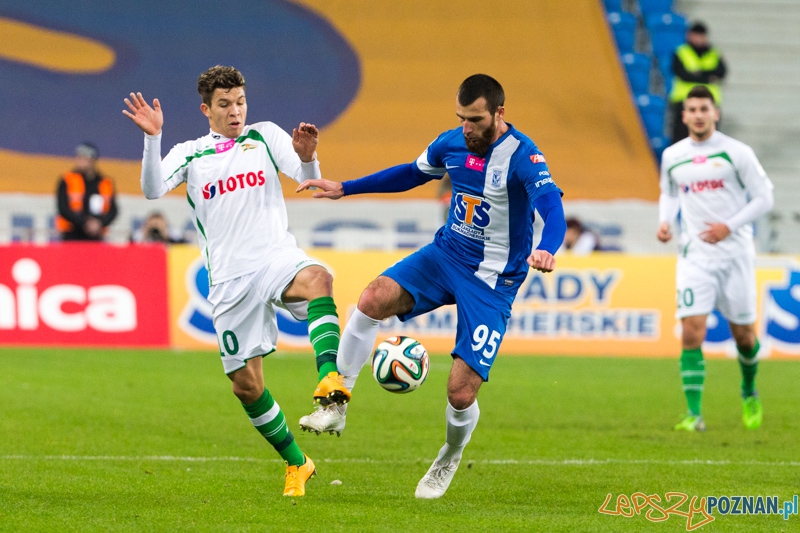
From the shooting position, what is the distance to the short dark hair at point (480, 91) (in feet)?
20.2

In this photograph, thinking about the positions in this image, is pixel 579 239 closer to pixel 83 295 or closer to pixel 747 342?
pixel 747 342

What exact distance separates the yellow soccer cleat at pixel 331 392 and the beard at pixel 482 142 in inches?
59.1

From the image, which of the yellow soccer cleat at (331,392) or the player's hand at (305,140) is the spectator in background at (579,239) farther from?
the yellow soccer cleat at (331,392)

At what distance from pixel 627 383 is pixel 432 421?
3.70 metres

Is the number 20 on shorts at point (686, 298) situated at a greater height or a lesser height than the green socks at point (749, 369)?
greater

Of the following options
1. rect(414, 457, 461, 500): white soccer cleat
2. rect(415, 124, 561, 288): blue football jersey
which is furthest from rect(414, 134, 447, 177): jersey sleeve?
rect(414, 457, 461, 500): white soccer cleat

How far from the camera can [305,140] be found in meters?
6.47

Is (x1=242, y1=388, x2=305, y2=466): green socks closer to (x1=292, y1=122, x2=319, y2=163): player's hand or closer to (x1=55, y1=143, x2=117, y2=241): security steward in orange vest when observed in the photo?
(x1=292, y1=122, x2=319, y2=163): player's hand

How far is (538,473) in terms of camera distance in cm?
749

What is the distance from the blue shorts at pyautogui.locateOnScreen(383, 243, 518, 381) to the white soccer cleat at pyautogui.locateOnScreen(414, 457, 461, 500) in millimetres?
583

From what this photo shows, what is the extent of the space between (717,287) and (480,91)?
447 centimetres

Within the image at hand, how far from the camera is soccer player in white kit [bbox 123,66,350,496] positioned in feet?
21.2

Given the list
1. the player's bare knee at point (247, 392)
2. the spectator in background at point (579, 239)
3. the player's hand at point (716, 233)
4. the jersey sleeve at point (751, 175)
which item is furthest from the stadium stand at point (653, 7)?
the player's bare knee at point (247, 392)

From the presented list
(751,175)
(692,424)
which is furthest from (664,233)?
(692,424)
